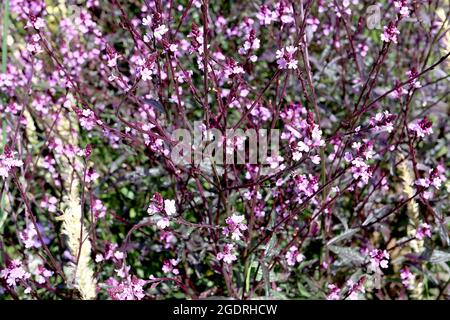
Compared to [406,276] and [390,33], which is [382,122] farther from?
[406,276]

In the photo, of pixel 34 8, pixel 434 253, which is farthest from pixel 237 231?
pixel 34 8

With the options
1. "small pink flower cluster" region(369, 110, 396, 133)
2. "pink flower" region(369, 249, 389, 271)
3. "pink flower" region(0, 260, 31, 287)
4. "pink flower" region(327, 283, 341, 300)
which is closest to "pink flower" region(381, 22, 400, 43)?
"small pink flower cluster" region(369, 110, 396, 133)

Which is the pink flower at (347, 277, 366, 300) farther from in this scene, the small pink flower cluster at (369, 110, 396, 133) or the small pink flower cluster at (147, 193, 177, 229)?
the small pink flower cluster at (147, 193, 177, 229)

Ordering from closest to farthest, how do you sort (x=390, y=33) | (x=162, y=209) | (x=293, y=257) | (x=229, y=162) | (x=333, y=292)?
(x=162, y=209) < (x=390, y=33) < (x=229, y=162) < (x=333, y=292) < (x=293, y=257)

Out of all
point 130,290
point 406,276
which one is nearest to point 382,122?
point 406,276

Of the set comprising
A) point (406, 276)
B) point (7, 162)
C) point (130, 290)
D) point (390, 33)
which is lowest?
point (130, 290)

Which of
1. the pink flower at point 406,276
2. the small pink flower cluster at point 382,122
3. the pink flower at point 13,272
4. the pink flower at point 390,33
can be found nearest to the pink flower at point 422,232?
the pink flower at point 406,276

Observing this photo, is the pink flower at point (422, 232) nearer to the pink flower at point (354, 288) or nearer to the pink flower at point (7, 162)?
the pink flower at point (354, 288)

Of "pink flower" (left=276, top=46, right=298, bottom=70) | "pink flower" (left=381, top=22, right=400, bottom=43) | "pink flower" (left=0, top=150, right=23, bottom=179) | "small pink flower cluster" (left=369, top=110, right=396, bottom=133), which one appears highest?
"pink flower" (left=381, top=22, right=400, bottom=43)

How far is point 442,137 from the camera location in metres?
3.72

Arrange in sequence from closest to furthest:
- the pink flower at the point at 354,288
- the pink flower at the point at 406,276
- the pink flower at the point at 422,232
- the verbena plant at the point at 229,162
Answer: the verbena plant at the point at 229,162 → the pink flower at the point at 354,288 → the pink flower at the point at 422,232 → the pink flower at the point at 406,276

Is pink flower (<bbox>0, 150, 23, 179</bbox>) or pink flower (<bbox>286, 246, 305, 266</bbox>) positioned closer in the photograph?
pink flower (<bbox>0, 150, 23, 179</bbox>)

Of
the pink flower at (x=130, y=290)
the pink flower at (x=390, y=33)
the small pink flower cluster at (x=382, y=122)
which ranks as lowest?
the pink flower at (x=130, y=290)
